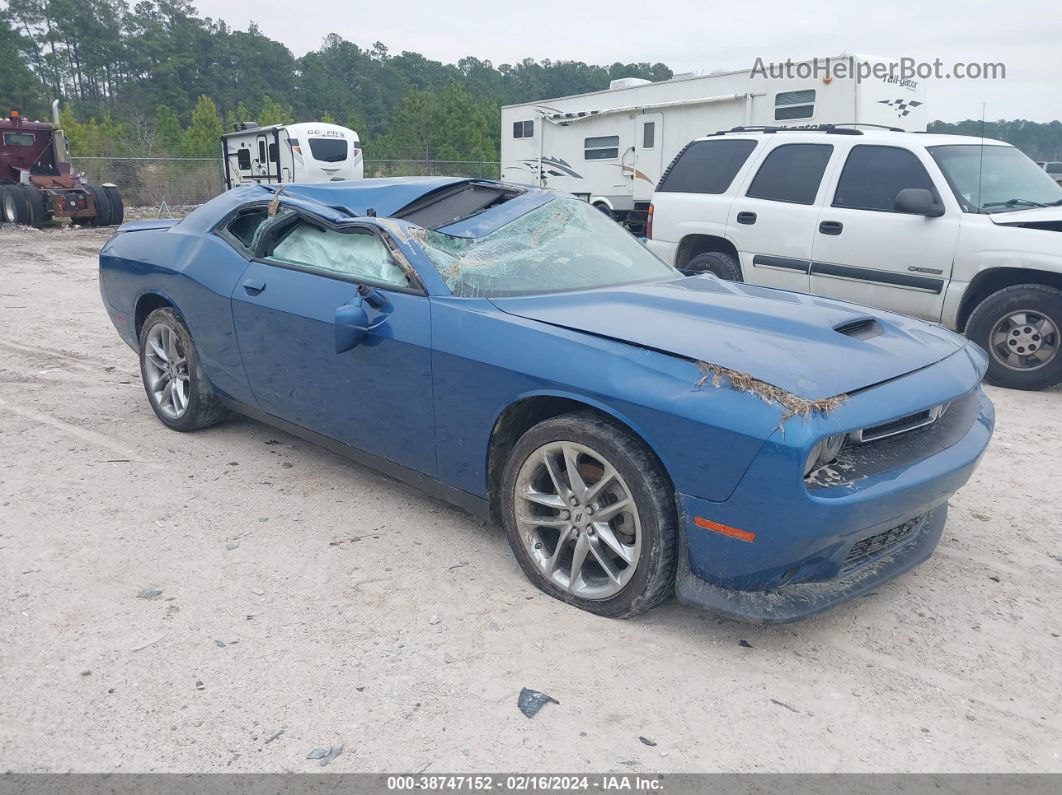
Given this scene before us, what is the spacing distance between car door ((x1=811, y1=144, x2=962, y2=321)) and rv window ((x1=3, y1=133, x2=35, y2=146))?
66.1ft

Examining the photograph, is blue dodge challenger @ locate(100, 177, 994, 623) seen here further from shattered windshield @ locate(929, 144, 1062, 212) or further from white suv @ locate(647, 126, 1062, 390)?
shattered windshield @ locate(929, 144, 1062, 212)

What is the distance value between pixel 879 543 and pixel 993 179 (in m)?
5.02

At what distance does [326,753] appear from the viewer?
7.84ft

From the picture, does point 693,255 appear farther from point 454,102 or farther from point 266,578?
point 454,102

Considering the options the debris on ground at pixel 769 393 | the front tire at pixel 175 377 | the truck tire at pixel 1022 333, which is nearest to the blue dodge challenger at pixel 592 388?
the debris on ground at pixel 769 393

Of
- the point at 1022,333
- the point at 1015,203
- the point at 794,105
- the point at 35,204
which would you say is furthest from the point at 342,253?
the point at 35,204

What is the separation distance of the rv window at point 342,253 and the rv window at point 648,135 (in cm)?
1163

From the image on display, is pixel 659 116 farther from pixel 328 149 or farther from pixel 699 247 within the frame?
pixel 328 149

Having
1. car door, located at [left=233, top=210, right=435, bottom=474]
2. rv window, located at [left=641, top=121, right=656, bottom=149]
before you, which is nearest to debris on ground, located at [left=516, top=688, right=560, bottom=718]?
car door, located at [left=233, top=210, right=435, bottom=474]

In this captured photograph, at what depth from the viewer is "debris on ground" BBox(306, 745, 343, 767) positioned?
2363 mm

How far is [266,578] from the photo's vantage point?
3.37 m

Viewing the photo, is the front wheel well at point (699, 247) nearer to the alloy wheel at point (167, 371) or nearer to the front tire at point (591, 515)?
the alloy wheel at point (167, 371)

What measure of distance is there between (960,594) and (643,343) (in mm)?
1628

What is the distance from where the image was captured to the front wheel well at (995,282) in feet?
20.4
